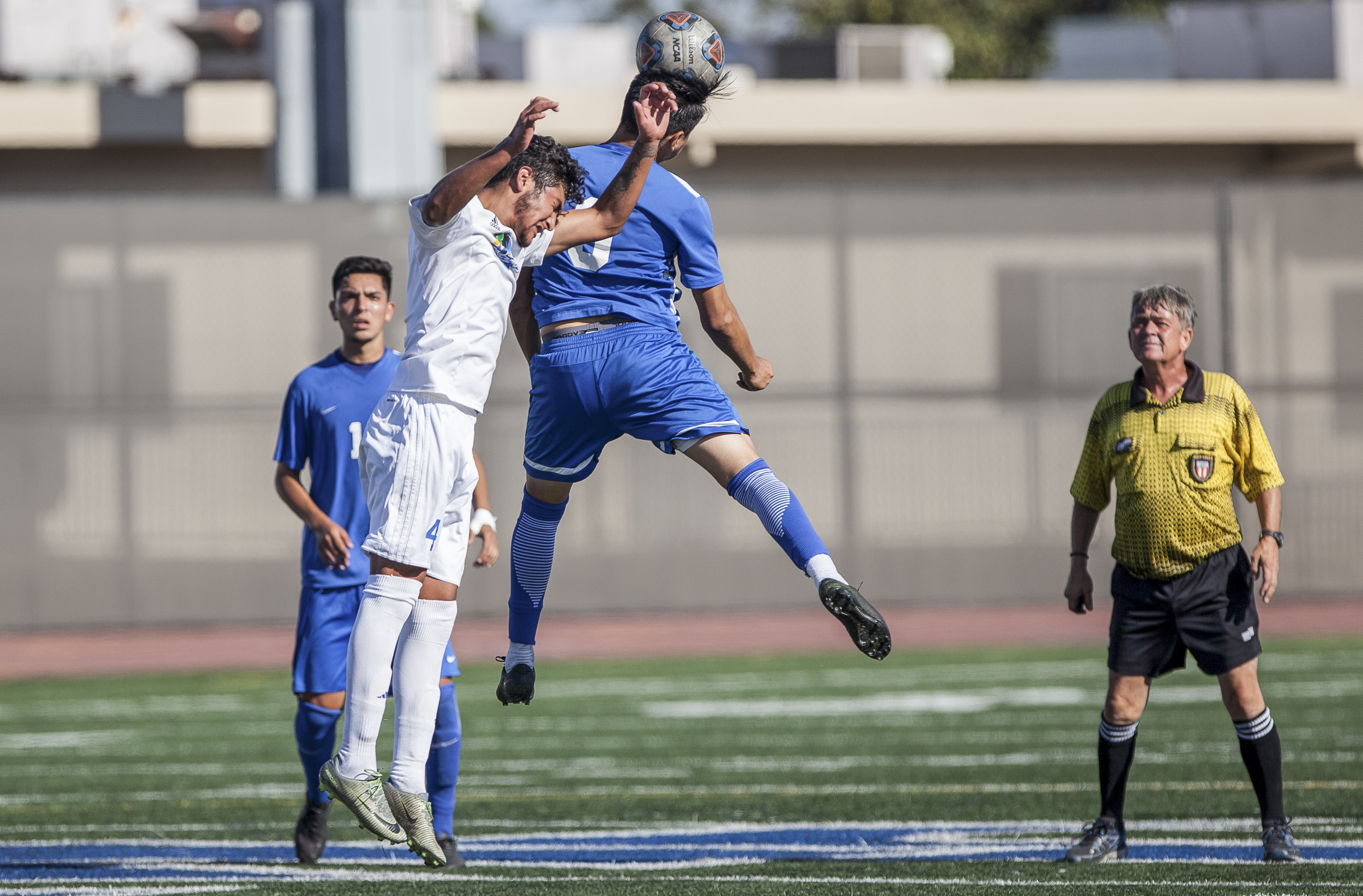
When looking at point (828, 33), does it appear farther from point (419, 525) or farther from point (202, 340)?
point (419, 525)

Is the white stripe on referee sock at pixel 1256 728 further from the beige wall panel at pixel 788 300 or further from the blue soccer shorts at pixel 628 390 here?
the beige wall panel at pixel 788 300

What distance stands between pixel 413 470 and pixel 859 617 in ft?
4.54

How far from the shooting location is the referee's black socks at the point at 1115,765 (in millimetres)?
6566

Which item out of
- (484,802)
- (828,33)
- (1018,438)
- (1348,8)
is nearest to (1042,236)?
(1018,438)

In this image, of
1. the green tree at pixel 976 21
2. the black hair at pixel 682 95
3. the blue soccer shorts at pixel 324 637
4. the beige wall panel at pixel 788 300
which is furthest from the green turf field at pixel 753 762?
the green tree at pixel 976 21

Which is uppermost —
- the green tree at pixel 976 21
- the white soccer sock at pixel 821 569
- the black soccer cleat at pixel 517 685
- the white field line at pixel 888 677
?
the green tree at pixel 976 21

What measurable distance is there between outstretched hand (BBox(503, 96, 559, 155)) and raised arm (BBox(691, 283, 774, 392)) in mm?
946

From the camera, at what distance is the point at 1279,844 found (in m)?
6.44

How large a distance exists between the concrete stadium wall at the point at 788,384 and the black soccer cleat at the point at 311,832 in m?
9.96

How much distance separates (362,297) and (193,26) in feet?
66.0

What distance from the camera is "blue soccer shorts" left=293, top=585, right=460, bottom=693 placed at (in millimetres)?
6953

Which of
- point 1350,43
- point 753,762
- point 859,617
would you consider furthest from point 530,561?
point 1350,43

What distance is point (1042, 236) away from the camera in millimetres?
18797

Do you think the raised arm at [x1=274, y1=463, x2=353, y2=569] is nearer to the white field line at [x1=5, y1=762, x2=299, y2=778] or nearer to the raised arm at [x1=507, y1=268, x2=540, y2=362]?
the raised arm at [x1=507, y1=268, x2=540, y2=362]
